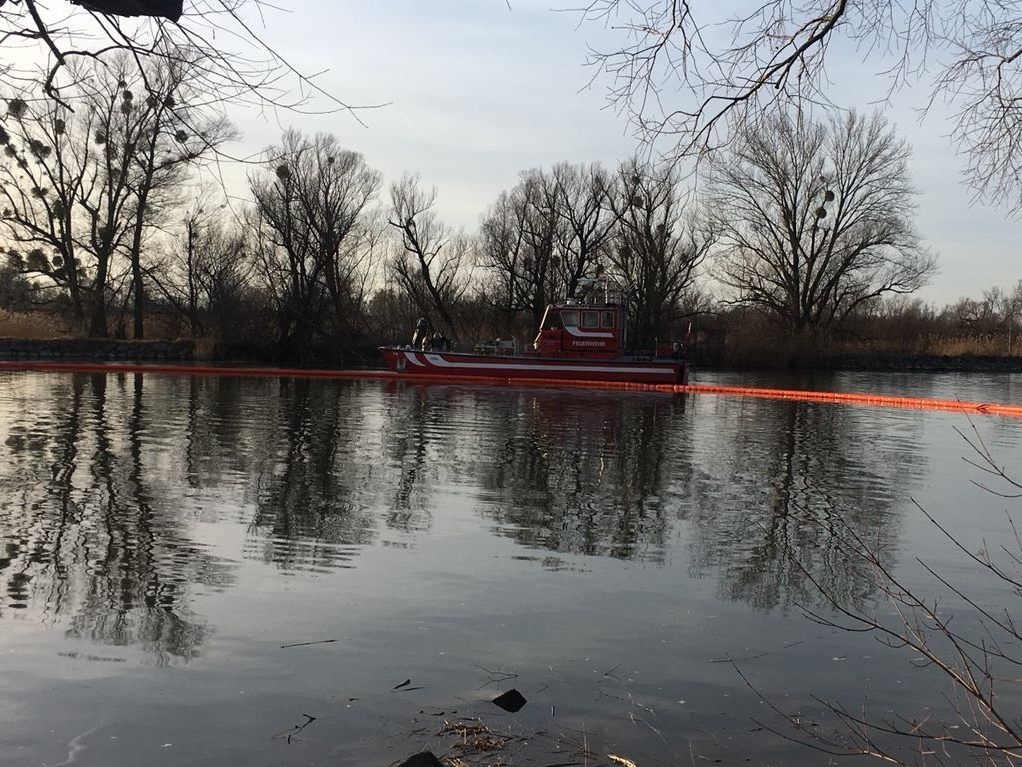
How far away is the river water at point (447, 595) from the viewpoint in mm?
3984

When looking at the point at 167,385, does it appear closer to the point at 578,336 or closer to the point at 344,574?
the point at 578,336

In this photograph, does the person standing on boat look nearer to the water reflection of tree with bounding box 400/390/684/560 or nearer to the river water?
the water reflection of tree with bounding box 400/390/684/560

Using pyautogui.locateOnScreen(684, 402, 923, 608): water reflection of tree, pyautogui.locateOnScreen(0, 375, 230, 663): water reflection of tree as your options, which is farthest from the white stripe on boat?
pyautogui.locateOnScreen(0, 375, 230, 663): water reflection of tree

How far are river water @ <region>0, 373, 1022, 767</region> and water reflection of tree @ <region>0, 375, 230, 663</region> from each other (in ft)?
0.09

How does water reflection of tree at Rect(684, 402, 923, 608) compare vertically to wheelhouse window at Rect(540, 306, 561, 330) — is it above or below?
below

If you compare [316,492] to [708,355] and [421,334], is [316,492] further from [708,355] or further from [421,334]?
[708,355]

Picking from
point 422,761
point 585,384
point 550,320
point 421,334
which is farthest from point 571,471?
point 550,320

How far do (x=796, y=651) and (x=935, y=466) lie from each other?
816 cm

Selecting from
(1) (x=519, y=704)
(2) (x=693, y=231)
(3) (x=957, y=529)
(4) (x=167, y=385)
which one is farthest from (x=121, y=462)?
(2) (x=693, y=231)

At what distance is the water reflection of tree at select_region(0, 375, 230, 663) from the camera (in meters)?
5.09

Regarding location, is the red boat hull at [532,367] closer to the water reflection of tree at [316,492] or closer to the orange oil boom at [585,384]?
the orange oil boom at [585,384]

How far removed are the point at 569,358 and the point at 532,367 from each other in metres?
1.22

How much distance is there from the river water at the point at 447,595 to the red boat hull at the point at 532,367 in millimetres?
17567

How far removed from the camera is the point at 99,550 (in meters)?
6.46
